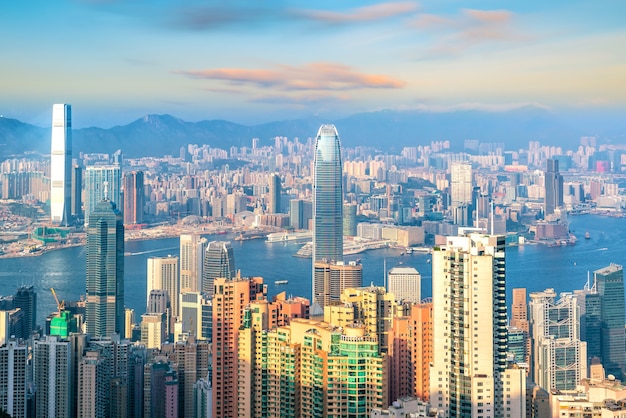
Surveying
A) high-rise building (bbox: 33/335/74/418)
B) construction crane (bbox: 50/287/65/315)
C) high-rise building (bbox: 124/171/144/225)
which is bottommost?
high-rise building (bbox: 33/335/74/418)

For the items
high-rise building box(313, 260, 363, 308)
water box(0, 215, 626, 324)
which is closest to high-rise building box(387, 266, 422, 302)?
water box(0, 215, 626, 324)

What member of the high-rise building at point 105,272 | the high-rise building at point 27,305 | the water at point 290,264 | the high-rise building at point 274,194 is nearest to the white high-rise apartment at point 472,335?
the high-rise building at point 105,272

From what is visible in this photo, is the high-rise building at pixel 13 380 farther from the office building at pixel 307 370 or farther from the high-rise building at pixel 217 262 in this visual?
the high-rise building at pixel 217 262

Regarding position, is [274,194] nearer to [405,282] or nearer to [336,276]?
Result: [336,276]

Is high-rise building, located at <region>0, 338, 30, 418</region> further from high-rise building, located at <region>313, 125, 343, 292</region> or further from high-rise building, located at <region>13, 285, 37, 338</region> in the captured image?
high-rise building, located at <region>313, 125, 343, 292</region>

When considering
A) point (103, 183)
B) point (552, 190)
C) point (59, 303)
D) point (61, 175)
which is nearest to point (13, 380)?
point (59, 303)

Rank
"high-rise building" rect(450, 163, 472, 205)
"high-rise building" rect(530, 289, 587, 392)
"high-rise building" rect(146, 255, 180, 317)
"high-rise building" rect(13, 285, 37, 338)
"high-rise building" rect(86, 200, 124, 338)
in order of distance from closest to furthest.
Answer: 1. "high-rise building" rect(530, 289, 587, 392)
2. "high-rise building" rect(13, 285, 37, 338)
3. "high-rise building" rect(86, 200, 124, 338)
4. "high-rise building" rect(146, 255, 180, 317)
5. "high-rise building" rect(450, 163, 472, 205)

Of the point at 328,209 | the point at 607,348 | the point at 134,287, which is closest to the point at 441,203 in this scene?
the point at 328,209
